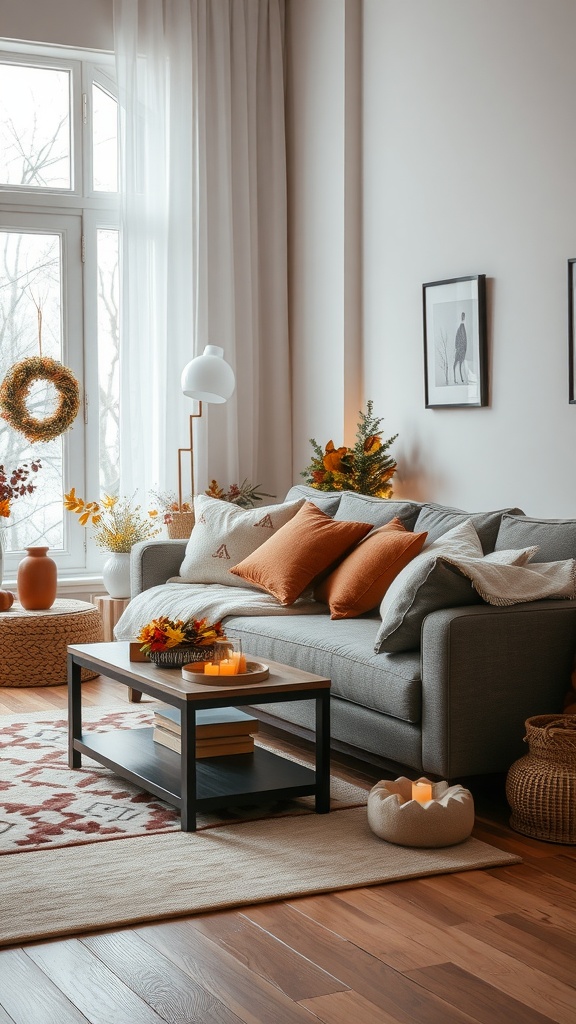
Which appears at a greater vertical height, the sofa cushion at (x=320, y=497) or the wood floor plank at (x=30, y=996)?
the sofa cushion at (x=320, y=497)

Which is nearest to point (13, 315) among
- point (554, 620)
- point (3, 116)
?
point (3, 116)

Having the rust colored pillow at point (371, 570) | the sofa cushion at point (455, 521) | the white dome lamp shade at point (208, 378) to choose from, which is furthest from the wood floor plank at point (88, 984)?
the white dome lamp shade at point (208, 378)

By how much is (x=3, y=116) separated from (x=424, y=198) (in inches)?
96.6

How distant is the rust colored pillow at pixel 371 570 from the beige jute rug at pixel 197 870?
3.58 feet

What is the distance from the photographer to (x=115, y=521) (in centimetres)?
596

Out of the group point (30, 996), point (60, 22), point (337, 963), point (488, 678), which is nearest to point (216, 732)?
point (488, 678)

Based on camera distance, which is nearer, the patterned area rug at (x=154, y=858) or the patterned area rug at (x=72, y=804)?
the patterned area rug at (x=154, y=858)

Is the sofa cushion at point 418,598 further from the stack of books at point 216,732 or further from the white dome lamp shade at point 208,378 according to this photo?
the white dome lamp shade at point 208,378

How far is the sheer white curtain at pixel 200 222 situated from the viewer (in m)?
6.19

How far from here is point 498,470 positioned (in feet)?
15.7

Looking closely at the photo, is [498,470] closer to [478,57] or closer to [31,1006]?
[478,57]

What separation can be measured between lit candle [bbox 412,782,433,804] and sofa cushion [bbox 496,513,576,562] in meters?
0.99

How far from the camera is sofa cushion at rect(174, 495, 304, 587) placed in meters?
→ 4.95

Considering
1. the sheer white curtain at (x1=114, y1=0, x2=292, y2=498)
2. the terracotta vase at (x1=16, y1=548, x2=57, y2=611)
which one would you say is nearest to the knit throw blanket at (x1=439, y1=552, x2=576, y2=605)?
the terracotta vase at (x1=16, y1=548, x2=57, y2=611)
